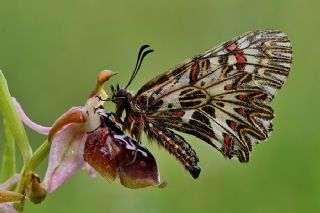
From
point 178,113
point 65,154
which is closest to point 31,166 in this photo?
point 65,154

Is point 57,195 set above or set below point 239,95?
below

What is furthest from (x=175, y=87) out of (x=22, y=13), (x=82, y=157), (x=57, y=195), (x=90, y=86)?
(x=22, y=13)

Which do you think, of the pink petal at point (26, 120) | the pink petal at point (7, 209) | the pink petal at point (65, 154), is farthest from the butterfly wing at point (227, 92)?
the pink petal at point (7, 209)

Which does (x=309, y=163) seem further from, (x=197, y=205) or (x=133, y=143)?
(x=133, y=143)

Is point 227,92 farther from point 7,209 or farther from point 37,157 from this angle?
point 7,209

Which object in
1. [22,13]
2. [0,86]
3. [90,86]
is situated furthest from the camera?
[22,13]

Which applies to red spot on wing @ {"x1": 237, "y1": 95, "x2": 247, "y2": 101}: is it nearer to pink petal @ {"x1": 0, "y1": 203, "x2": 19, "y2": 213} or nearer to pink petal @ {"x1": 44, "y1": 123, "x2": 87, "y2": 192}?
pink petal @ {"x1": 44, "y1": 123, "x2": 87, "y2": 192}

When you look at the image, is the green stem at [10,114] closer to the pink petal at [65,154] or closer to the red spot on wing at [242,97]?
the pink petal at [65,154]
